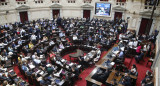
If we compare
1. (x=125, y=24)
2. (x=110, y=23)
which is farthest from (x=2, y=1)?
(x=125, y=24)

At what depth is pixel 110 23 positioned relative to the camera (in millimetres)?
22125

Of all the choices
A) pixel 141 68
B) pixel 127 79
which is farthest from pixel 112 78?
pixel 141 68

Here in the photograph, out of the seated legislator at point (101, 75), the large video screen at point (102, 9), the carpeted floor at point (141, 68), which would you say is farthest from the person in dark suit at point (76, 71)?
the large video screen at point (102, 9)

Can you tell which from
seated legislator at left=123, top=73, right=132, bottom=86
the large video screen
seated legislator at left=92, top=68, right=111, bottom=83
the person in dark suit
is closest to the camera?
seated legislator at left=123, top=73, right=132, bottom=86

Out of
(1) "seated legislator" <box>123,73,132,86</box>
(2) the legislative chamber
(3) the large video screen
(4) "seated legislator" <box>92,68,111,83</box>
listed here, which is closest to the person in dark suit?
(2) the legislative chamber

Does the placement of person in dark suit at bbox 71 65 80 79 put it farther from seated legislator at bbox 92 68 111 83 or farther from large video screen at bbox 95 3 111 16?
large video screen at bbox 95 3 111 16

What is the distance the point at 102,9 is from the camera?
2389 centimetres

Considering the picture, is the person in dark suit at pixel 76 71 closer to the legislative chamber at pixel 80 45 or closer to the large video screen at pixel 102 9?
the legislative chamber at pixel 80 45

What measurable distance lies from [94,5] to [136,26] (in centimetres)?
945

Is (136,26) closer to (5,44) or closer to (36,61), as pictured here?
(36,61)

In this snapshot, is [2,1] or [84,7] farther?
[84,7]

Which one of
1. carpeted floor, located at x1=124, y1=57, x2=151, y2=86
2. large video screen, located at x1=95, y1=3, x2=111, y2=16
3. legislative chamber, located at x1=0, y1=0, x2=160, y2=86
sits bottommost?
carpeted floor, located at x1=124, y1=57, x2=151, y2=86

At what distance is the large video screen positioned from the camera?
76.4 ft

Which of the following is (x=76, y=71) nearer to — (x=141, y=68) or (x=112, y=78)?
(x=112, y=78)
